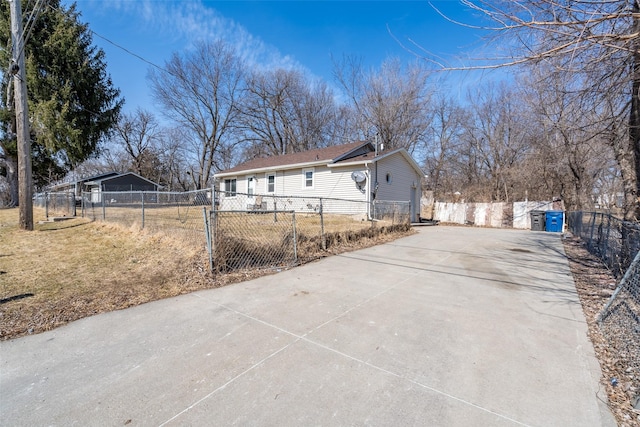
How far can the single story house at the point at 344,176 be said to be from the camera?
14398 mm

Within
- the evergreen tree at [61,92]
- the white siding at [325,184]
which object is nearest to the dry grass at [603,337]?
the white siding at [325,184]

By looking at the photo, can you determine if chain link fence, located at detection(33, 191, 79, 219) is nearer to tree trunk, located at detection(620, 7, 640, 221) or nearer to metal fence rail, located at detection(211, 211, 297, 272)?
metal fence rail, located at detection(211, 211, 297, 272)

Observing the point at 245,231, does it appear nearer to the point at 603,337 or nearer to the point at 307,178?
the point at 603,337

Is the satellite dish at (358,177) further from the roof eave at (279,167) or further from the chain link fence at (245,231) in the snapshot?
the chain link fence at (245,231)

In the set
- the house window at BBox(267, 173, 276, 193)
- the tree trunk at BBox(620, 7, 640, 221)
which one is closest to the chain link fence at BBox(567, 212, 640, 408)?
the tree trunk at BBox(620, 7, 640, 221)

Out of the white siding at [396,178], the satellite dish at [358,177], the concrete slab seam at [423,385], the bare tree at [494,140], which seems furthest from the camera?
the bare tree at [494,140]

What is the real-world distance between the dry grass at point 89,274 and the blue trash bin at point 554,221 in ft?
42.0

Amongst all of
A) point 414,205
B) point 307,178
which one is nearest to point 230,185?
point 307,178

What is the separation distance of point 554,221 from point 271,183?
15.7 meters

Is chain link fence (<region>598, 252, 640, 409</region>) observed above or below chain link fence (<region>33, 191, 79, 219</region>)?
below

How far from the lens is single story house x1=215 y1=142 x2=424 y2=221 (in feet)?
47.2

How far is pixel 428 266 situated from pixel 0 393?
6.34 metres

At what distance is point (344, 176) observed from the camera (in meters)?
15.0

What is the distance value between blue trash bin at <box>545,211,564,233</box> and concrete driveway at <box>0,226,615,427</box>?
43.4 feet
